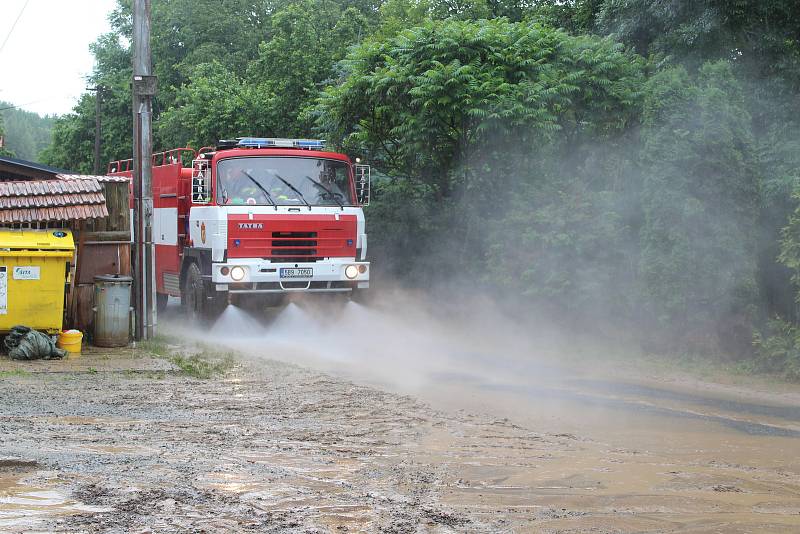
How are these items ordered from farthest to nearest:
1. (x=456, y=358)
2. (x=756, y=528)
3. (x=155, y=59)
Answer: (x=155, y=59)
(x=456, y=358)
(x=756, y=528)

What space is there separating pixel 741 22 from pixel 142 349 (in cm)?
1223

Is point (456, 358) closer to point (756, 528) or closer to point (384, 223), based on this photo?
point (384, 223)

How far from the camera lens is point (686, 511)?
242 inches

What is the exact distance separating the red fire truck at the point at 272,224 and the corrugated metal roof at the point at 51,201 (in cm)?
184

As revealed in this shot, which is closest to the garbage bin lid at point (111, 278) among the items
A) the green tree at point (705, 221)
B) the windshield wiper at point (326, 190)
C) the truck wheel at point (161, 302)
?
the windshield wiper at point (326, 190)

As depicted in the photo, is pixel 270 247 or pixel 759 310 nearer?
pixel 759 310

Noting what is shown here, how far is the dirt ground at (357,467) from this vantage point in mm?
5938

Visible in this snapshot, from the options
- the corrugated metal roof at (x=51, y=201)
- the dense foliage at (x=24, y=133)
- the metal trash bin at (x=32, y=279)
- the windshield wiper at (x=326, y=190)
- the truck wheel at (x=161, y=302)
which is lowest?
the truck wheel at (x=161, y=302)

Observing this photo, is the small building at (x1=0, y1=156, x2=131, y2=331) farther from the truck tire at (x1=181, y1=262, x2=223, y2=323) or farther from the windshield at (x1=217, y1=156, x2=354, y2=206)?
the windshield at (x1=217, y1=156, x2=354, y2=206)

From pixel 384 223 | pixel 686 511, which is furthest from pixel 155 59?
pixel 686 511

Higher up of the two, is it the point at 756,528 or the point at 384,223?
the point at 384,223

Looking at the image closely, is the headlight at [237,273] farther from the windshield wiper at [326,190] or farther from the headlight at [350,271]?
the windshield wiper at [326,190]

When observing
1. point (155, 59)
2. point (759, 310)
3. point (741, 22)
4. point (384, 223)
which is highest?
point (155, 59)

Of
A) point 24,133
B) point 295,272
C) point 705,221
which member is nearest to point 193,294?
point 295,272
